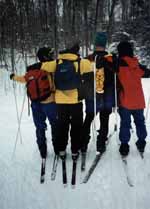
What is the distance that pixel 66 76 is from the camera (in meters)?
4.71

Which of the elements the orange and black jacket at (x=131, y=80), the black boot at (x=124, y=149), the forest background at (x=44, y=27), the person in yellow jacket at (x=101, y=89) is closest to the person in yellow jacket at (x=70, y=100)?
the person in yellow jacket at (x=101, y=89)

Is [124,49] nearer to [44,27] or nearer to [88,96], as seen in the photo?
[88,96]

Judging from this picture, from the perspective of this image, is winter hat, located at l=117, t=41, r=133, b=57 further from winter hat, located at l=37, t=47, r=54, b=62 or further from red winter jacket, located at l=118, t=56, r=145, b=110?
winter hat, located at l=37, t=47, r=54, b=62

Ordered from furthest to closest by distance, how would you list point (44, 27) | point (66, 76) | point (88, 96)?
point (44, 27), point (88, 96), point (66, 76)

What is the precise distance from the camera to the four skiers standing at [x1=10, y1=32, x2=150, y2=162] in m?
4.80

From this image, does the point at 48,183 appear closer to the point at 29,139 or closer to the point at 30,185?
the point at 30,185

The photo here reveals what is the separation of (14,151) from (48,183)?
151 centimetres

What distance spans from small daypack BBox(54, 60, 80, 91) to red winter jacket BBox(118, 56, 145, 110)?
2.53ft

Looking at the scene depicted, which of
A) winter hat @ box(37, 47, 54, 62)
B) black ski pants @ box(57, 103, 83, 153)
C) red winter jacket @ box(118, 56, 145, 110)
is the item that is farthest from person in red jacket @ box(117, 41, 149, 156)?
winter hat @ box(37, 47, 54, 62)

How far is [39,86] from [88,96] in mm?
839

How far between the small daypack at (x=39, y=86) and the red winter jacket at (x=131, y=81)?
3.93 feet

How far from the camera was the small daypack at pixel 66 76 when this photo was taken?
4711mm

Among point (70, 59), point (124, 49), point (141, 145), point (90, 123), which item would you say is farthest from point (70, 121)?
point (124, 49)

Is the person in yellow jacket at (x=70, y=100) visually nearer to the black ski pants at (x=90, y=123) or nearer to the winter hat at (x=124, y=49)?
the black ski pants at (x=90, y=123)
